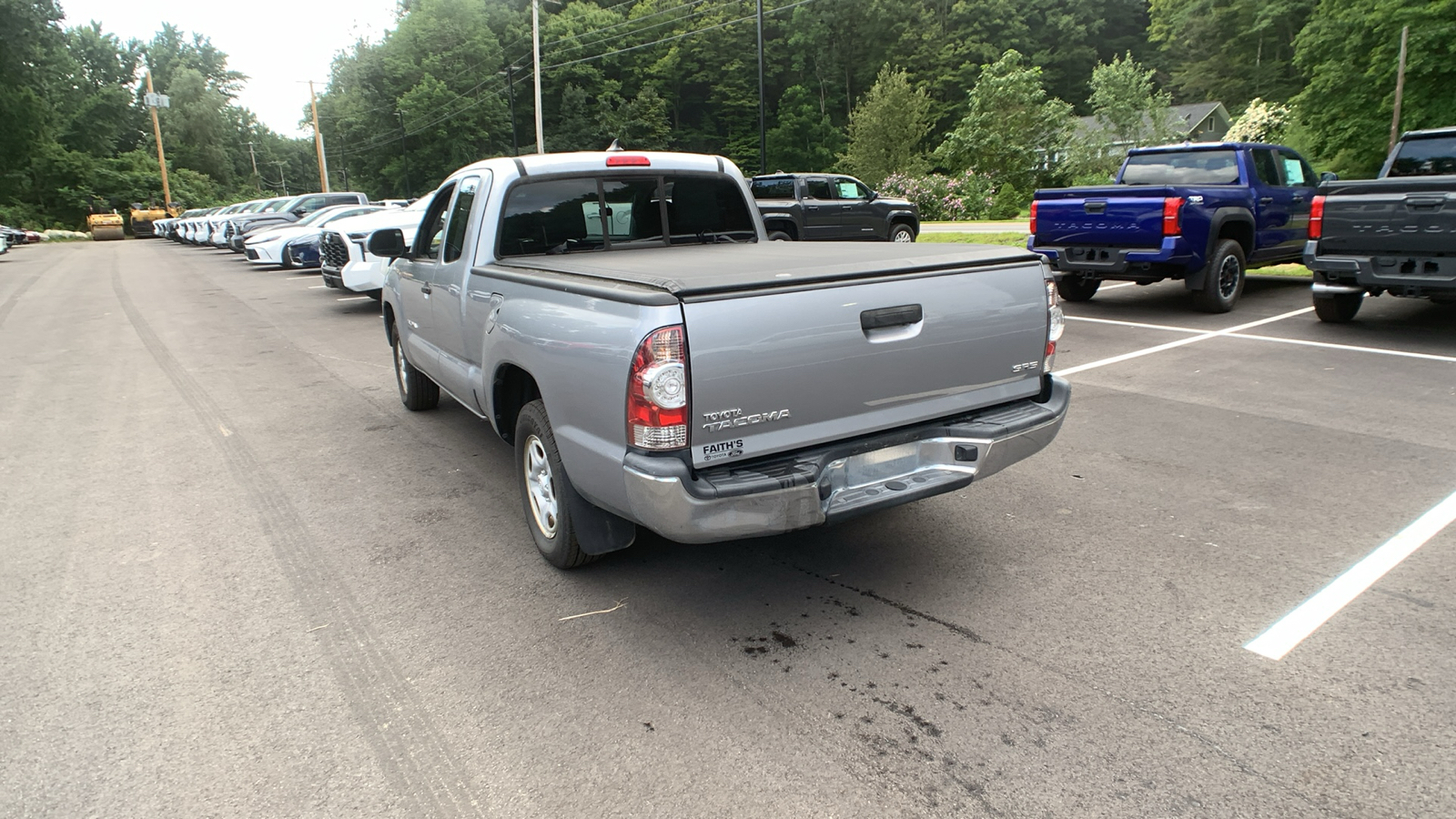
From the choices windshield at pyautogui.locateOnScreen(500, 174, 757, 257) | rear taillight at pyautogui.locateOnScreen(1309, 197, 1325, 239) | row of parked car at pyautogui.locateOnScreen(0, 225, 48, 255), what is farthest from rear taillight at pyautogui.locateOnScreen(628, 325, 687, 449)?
row of parked car at pyautogui.locateOnScreen(0, 225, 48, 255)

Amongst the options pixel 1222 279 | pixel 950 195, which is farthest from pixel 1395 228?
pixel 950 195

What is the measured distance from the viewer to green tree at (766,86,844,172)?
67812 millimetres

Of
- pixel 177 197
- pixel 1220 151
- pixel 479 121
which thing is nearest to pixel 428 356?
pixel 1220 151

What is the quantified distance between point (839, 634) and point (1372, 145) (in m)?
41.3

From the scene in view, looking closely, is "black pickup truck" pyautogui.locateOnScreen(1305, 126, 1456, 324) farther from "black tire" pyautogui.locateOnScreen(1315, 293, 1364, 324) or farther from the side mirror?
the side mirror

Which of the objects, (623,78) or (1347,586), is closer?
(1347,586)

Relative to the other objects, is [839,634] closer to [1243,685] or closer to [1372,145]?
[1243,685]

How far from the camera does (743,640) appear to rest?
3430mm

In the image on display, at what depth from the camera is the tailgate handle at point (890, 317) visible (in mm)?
3363

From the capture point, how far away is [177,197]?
6906 cm

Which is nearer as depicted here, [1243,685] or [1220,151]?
[1243,685]

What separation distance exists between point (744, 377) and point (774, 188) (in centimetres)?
1682

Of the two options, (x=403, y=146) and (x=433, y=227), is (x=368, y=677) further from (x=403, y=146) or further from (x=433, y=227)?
(x=403, y=146)

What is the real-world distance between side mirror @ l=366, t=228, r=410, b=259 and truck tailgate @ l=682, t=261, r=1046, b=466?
3464mm
